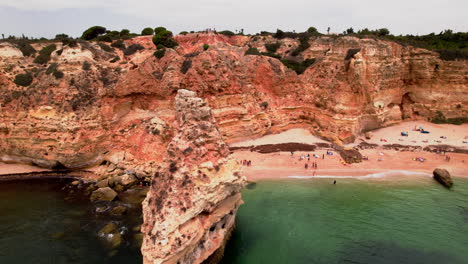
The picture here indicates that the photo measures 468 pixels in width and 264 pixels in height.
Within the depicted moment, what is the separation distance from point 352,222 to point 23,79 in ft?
134

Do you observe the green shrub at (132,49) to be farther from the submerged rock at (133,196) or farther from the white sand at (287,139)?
the submerged rock at (133,196)

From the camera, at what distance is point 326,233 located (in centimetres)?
2178

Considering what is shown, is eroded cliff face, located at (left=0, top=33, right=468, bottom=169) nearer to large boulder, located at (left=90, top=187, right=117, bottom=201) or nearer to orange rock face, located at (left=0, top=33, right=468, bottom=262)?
orange rock face, located at (left=0, top=33, right=468, bottom=262)

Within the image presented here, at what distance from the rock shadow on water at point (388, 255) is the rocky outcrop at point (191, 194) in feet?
29.0

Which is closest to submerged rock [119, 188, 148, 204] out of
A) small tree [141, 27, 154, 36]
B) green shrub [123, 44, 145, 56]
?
green shrub [123, 44, 145, 56]

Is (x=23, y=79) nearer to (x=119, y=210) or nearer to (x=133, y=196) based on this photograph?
(x=133, y=196)

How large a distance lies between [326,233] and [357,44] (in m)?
28.8

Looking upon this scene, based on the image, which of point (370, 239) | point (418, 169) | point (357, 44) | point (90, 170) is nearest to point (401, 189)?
point (418, 169)

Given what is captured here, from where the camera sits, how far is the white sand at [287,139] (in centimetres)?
3947

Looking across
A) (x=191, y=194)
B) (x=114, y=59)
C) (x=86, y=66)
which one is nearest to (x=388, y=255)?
(x=191, y=194)

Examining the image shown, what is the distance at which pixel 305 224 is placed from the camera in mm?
22922

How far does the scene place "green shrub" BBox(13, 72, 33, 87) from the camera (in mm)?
34625

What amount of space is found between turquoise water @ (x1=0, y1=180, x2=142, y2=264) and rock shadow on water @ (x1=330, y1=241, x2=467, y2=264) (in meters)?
14.9

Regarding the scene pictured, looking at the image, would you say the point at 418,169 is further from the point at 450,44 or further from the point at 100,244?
the point at 100,244
